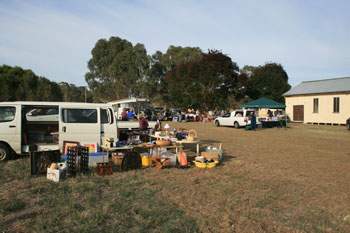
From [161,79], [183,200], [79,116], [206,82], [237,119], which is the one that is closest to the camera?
[183,200]

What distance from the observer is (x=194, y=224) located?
374cm

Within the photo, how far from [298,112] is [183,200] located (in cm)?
2692

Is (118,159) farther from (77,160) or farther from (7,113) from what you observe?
(7,113)

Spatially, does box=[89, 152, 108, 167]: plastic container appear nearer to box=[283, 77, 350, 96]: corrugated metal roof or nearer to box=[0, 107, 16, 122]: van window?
box=[0, 107, 16, 122]: van window

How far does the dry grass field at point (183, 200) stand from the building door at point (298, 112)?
22.1 meters

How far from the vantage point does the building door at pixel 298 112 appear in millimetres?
27656

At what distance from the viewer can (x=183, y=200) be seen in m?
4.71

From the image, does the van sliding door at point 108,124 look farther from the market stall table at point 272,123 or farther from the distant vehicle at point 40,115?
the market stall table at point 272,123

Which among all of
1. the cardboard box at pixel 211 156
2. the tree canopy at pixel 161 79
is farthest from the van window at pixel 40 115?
the tree canopy at pixel 161 79

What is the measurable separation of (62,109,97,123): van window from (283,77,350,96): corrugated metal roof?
24.5 metres

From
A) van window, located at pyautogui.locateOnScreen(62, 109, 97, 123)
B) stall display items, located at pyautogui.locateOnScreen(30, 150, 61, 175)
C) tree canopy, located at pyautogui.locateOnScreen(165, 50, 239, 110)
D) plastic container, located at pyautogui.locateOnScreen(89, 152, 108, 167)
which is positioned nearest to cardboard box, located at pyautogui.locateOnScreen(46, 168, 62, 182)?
stall display items, located at pyautogui.locateOnScreen(30, 150, 61, 175)

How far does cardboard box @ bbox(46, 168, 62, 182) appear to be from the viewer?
18.6 feet

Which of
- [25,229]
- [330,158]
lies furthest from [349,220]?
[330,158]

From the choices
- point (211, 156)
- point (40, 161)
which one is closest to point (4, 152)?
point (40, 161)
